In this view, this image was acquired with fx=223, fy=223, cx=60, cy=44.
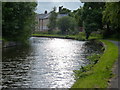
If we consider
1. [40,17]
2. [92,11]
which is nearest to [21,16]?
[92,11]

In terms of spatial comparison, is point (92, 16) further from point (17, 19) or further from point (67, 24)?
point (67, 24)

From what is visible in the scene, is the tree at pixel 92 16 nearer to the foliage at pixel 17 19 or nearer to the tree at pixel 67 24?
the foliage at pixel 17 19

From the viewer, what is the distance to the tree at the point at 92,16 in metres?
47.3

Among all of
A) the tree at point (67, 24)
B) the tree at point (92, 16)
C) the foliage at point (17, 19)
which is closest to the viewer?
the foliage at point (17, 19)

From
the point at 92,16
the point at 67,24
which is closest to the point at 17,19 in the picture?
the point at 92,16

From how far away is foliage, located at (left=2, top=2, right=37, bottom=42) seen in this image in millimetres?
30078

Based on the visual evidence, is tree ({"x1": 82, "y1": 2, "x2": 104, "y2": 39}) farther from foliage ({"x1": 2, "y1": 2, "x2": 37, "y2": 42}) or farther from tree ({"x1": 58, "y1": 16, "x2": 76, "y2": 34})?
tree ({"x1": 58, "y1": 16, "x2": 76, "y2": 34})

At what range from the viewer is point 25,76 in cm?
1124

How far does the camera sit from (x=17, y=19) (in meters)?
31.9

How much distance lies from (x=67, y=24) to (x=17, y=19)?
139ft

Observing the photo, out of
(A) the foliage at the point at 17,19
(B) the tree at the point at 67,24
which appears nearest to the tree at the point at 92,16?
(A) the foliage at the point at 17,19

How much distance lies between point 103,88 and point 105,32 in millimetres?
44947

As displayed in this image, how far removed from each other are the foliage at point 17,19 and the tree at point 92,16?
1664 cm

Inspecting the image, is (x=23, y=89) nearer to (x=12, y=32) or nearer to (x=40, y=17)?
(x=12, y=32)
